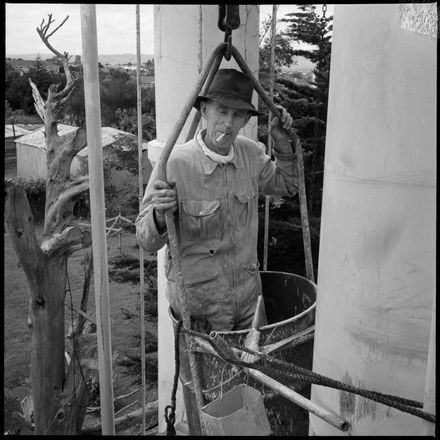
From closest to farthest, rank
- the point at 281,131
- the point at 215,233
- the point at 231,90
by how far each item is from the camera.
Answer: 1. the point at 231,90
2. the point at 215,233
3. the point at 281,131

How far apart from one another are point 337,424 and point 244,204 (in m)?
1.33

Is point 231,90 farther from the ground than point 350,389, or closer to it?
farther from the ground

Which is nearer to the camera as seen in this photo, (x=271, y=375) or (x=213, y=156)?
(x=271, y=375)

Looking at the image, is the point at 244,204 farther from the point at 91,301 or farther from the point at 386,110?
the point at 91,301

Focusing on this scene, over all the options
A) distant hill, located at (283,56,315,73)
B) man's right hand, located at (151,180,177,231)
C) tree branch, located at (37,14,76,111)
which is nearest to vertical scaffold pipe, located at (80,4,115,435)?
man's right hand, located at (151,180,177,231)

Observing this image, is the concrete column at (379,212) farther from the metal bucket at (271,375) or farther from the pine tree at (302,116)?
the pine tree at (302,116)

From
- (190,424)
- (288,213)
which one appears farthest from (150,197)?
(288,213)

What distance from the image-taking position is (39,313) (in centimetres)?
845

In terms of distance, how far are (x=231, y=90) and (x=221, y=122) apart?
146mm

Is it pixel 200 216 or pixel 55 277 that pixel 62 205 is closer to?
pixel 55 277

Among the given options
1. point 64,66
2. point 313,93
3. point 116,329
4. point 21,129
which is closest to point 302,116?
point 313,93

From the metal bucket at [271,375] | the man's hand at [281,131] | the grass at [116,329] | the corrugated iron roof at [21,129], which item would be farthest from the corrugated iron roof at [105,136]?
the metal bucket at [271,375]

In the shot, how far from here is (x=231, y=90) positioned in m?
2.72

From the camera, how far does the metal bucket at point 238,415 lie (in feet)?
6.44
